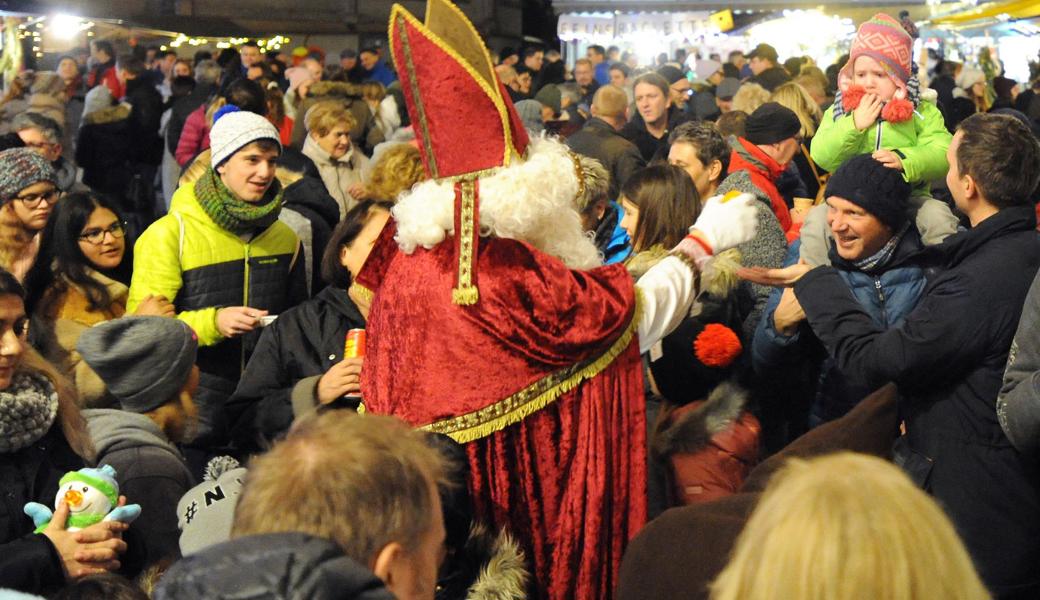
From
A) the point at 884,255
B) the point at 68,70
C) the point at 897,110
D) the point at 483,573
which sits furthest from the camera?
the point at 68,70

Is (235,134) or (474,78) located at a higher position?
(474,78)

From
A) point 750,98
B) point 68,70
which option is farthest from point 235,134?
point 68,70

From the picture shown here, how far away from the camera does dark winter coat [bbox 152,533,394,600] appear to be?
171cm

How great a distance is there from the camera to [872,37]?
521 centimetres

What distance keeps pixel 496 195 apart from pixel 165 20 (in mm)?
20287

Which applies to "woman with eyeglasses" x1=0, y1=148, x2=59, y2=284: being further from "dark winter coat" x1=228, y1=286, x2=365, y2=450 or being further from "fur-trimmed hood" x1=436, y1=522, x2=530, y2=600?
"fur-trimmed hood" x1=436, y1=522, x2=530, y2=600

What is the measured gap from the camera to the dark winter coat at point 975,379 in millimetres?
3869

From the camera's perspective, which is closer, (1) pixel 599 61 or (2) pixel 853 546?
(2) pixel 853 546

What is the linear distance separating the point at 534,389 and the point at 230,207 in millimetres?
2151

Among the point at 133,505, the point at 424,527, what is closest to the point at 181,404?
the point at 133,505

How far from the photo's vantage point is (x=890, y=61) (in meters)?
5.11

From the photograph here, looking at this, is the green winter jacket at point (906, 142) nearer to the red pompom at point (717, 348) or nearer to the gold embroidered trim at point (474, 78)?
the red pompom at point (717, 348)

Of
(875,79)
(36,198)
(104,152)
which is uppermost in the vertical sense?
(875,79)

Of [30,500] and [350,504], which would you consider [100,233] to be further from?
[350,504]
